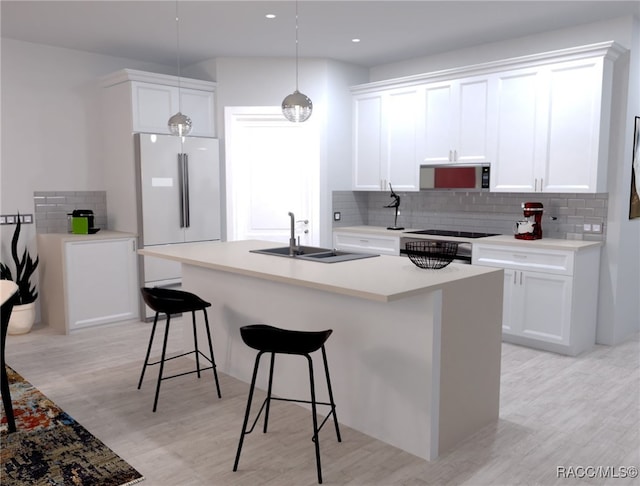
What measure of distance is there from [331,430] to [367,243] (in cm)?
308

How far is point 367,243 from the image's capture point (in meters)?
6.09

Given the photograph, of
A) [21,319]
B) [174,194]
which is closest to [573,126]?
[174,194]

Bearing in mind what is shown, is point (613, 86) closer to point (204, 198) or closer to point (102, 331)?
point (204, 198)

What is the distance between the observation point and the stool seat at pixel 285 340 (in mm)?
2689

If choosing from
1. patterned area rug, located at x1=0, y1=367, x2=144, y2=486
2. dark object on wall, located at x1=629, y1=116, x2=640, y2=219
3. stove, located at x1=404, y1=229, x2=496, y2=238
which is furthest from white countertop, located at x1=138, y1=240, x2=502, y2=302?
dark object on wall, located at x1=629, y1=116, x2=640, y2=219

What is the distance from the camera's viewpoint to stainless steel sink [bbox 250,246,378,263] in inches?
144

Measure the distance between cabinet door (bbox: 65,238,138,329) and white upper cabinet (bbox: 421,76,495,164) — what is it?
10.8 feet

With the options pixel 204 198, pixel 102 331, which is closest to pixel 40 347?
pixel 102 331

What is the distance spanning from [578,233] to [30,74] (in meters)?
5.51

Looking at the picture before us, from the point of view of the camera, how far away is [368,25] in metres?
4.86

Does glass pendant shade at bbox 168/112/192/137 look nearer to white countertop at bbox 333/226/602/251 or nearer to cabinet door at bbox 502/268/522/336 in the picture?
white countertop at bbox 333/226/602/251

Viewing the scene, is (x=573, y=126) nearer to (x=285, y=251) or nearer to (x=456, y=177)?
(x=456, y=177)

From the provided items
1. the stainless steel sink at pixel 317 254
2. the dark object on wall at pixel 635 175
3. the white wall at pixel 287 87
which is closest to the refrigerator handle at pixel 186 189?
the white wall at pixel 287 87

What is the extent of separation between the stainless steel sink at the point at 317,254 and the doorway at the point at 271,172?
208cm
